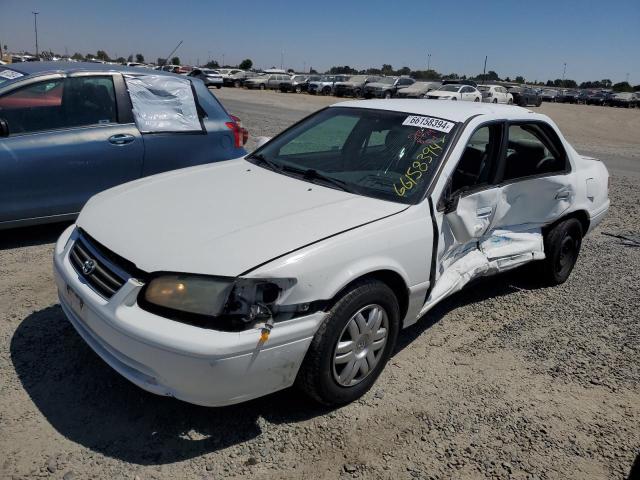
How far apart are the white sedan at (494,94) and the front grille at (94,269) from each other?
33.8m

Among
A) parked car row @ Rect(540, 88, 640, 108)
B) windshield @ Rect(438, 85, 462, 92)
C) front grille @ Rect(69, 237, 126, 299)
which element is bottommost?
front grille @ Rect(69, 237, 126, 299)

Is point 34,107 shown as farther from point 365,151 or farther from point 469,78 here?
point 469,78

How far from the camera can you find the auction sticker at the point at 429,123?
3.56 metres

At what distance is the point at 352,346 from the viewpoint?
2803 millimetres

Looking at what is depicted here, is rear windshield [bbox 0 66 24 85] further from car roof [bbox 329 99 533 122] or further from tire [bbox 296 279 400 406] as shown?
tire [bbox 296 279 400 406]

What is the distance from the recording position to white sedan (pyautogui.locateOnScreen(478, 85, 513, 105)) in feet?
111

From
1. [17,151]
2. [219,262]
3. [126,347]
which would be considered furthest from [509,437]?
[17,151]

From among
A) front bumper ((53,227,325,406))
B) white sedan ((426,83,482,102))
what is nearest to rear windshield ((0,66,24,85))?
front bumper ((53,227,325,406))

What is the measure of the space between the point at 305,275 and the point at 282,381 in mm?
520

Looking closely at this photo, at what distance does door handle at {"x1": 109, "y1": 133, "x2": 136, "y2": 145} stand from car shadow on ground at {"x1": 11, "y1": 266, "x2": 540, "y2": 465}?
2.23m

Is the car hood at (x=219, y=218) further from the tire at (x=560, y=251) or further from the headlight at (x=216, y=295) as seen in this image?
the tire at (x=560, y=251)

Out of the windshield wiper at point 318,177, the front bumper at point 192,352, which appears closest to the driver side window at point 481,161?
the windshield wiper at point 318,177

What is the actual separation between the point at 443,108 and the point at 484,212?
2.63ft

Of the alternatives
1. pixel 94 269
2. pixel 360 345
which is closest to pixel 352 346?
pixel 360 345
